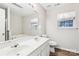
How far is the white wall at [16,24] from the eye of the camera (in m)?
1.21

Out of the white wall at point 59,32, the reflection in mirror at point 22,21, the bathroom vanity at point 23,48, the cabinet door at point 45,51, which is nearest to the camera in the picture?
the bathroom vanity at point 23,48

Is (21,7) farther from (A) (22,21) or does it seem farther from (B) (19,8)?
(A) (22,21)

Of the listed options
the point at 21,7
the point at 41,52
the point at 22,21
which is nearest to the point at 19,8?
the point at 21,7

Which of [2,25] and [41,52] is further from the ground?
[2,25]

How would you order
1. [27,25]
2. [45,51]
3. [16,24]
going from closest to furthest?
[16,24] → [27,25] → [45,51]

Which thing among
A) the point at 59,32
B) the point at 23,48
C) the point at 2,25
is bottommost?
the point at 23,48

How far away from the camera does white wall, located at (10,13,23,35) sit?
1214 millimetres

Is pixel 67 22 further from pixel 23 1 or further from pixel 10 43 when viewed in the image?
pixel 10 43

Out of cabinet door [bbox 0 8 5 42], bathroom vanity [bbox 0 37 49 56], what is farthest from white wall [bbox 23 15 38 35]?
cabinet door [bbox 0 8 5 42]

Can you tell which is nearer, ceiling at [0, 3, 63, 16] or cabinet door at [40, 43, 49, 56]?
ceiling at [0, 3, 63, 16]

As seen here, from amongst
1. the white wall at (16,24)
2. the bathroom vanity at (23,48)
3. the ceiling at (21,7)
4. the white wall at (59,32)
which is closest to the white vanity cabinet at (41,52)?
the bathroom vanity at (23,48)

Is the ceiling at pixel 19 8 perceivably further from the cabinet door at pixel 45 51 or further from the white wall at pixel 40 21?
the cabinet door at pixel 45 51

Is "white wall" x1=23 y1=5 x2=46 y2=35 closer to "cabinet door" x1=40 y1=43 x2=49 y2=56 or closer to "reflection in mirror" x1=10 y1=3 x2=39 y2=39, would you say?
"reflection in mirror" x1=10 y1=3 x2=39 y2=39

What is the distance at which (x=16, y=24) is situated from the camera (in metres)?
1.25
